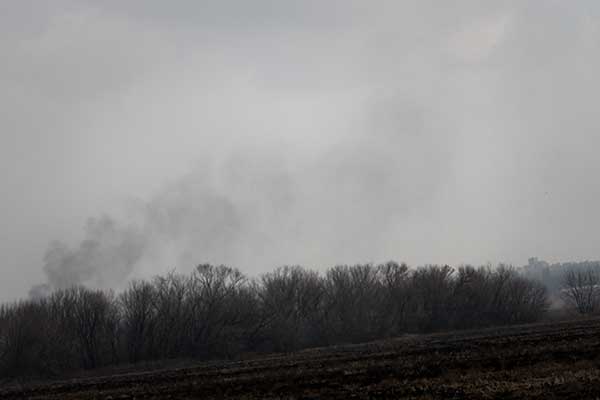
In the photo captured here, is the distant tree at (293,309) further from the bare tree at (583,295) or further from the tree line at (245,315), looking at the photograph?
the bare tree at (583,295)

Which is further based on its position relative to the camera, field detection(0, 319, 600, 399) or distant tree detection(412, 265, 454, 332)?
distant tree detection(412, 265, 454, 332)

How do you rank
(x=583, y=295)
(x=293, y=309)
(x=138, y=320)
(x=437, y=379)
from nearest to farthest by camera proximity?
(x=437, y=379) → (x=138, y=320) → (x=293, y=309) → (x=583, y=295)

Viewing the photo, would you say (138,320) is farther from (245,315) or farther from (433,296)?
(433,296)

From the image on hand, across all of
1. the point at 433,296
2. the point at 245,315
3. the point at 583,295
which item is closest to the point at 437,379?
the point at 245,315

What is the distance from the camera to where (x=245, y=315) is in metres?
77.5

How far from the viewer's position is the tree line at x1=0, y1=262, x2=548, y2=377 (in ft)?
226

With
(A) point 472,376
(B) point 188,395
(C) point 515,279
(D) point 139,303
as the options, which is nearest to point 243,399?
(B) point 188,395

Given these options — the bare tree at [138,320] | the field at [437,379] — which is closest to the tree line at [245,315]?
the bare tree at [138,320]

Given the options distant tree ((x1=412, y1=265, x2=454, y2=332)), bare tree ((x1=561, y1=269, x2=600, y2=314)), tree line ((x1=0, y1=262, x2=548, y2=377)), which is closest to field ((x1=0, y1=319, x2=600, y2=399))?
tree line ((x1=0, y1=262, x2=548, y2=377))

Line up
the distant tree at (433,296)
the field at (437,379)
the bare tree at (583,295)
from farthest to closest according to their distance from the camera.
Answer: the bare tree at (583,295) → the distant tree at (433,296) → the field at (437,379)

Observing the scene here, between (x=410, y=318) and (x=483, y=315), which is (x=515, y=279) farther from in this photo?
(x=410, y=318)

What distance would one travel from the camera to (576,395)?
16.2 m

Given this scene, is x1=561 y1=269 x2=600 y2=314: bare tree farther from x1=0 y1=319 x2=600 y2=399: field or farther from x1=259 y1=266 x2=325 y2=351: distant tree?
x1=0 y1=319 x2=600 y2=399: field

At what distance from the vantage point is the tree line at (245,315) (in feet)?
226
